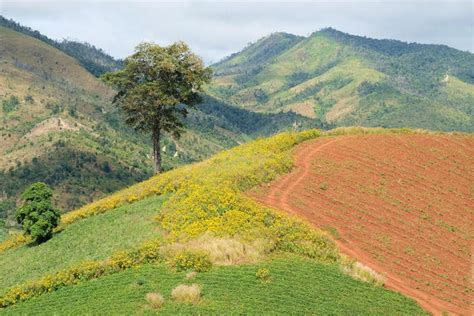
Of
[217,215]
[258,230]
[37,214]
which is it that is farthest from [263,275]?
[37,214]

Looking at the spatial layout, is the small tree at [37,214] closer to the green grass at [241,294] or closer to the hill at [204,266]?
the hill at [204,266]

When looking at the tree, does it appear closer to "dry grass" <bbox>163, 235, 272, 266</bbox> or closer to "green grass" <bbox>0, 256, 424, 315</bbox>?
"dry grass" <bbox>163, 235, 272, 266</bbox>

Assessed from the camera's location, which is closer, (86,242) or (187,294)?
(187,294)

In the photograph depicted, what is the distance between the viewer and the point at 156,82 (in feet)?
169

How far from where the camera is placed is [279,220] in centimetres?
3095

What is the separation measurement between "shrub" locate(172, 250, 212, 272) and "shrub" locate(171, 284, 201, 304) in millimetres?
1928

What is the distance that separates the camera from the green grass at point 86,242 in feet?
103

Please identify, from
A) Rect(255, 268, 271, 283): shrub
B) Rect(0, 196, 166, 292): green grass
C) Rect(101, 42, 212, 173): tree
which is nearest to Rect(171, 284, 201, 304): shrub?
Rect(255, 268, 271, 283): shrub

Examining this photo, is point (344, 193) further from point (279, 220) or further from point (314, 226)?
point (279, 220)

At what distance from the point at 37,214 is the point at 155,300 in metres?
→ 18.4

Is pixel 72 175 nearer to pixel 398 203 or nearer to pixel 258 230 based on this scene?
pixel 398 203

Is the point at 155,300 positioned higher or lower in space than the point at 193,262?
lower

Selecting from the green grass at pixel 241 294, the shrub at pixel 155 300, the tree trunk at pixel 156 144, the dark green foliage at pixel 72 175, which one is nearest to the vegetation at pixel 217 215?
the green grass at pixel 241 294

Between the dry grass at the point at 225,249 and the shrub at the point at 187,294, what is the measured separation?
2675mm
